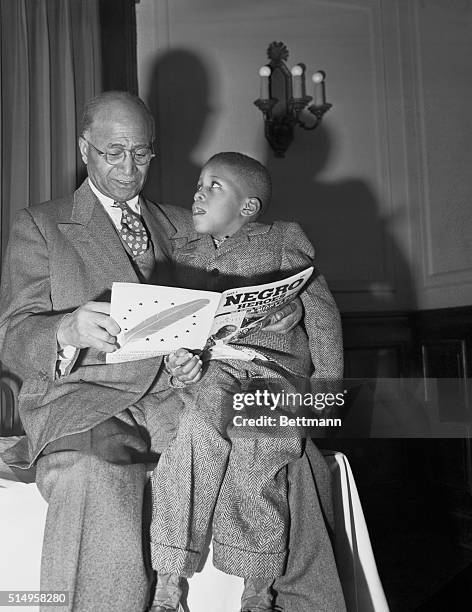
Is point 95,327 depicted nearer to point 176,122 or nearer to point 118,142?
point 118,142

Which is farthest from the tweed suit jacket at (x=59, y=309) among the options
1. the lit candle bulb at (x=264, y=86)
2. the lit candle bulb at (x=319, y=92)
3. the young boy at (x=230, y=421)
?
the lit candle bulb at (x=319, y=92)

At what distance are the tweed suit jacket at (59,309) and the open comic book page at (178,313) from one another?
0.14 m

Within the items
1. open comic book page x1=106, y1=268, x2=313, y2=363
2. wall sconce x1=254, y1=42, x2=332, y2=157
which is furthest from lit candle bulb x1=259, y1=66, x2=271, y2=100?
open comic book page x1=106, y1=268, x2=313, y2=363

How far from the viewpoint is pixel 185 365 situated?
963mm

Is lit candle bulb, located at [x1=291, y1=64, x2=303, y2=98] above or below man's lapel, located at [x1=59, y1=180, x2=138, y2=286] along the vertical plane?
above

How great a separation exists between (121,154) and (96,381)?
37cm

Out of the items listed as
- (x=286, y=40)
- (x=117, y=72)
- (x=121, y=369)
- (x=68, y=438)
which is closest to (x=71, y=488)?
(x=68, y=438)

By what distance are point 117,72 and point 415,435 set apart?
1.36 m

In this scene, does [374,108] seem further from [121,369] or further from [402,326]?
[121,369]

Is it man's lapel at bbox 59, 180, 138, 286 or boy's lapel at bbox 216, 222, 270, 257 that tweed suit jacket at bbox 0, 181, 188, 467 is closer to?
man's lapel at bbox 59, 180, 138, 286

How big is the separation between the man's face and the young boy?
119 mm

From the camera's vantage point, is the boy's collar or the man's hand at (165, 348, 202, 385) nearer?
the man's hand at (165, 348, 202, 385)

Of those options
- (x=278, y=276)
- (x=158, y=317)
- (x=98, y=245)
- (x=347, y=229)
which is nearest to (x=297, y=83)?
(x=347, y=229)

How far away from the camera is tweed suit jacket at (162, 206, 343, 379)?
3.69 feet
